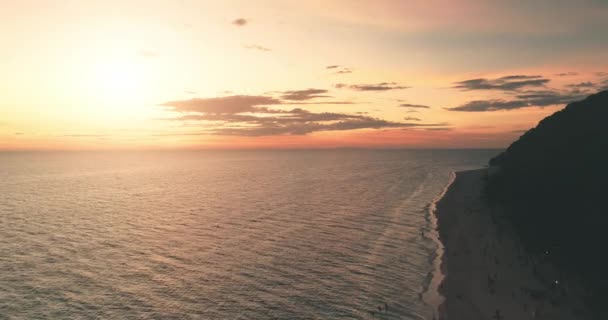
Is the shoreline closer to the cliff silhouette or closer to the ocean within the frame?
the ocean

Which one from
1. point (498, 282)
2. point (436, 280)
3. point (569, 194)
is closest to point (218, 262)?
point (436, 280)

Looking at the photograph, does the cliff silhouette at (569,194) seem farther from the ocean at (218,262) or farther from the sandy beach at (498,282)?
the ocean at (218,262)

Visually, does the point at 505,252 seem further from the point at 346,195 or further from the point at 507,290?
the point at 346,195

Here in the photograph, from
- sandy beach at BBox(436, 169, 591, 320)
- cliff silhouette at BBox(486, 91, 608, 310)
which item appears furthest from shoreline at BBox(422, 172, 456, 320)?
cliff silhouette at BBox(486, 91, 608, 310)

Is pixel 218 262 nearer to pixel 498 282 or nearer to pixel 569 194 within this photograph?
pixel 498 282

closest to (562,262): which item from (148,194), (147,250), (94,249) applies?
(147,250)
